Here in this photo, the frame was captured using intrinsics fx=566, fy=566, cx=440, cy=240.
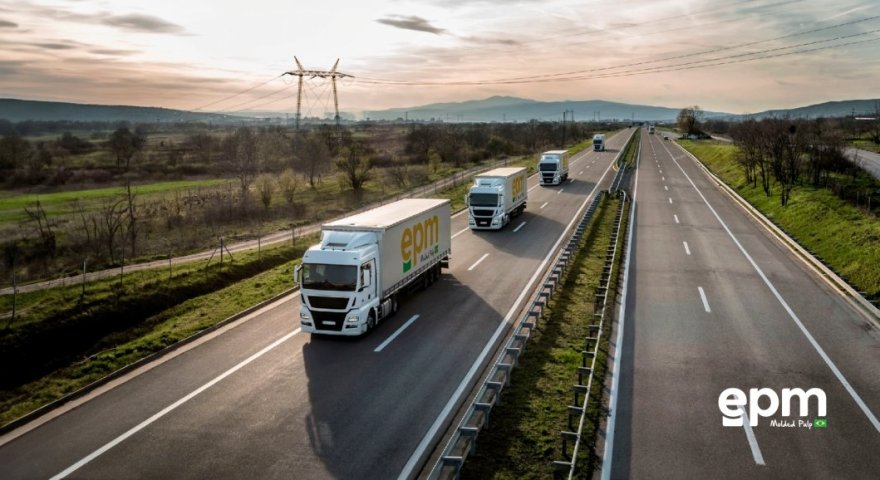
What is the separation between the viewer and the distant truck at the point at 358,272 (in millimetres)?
18188

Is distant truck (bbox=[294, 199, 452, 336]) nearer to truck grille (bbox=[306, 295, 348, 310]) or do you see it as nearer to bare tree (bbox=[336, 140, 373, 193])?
truck grille (bbox=[306, 295, 348, 310])

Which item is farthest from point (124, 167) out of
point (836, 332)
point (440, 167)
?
point (836, 332)

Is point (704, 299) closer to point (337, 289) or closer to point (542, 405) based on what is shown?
point (542, 405)

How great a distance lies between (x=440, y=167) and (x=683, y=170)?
35.4 meters

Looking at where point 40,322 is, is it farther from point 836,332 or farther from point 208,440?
point 836,332

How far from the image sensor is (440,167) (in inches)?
3511

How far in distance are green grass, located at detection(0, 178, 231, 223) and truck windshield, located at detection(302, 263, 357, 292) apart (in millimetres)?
44852

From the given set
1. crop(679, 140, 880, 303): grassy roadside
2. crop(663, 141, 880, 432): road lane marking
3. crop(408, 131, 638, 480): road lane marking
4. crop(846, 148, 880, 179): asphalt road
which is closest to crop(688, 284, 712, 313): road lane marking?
crop(663, 141, 880, 432): road lane marking

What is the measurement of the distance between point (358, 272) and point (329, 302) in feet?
4.53

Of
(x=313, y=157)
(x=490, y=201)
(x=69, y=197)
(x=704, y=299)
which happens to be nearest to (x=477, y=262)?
(x=490, y=201)

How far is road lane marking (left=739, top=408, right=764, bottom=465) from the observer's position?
11.8m

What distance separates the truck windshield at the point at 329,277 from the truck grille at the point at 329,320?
0.88 meters

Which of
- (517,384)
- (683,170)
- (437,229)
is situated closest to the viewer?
(517,384)

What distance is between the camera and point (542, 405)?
13852 mm
